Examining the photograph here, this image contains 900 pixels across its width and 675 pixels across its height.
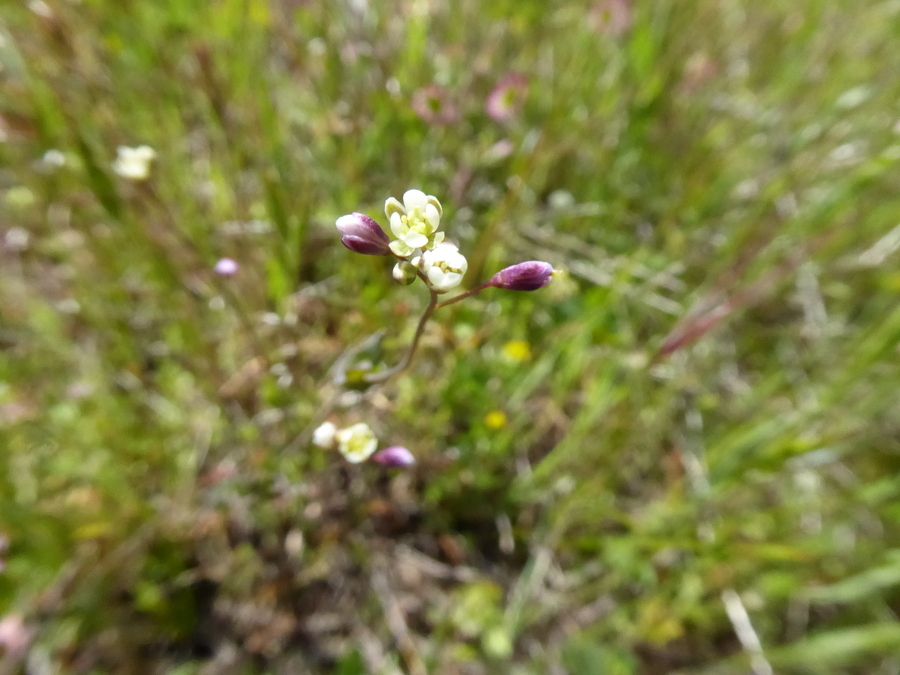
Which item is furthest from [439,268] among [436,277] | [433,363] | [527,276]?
[433,363]

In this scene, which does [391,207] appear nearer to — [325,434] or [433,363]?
[325,434]

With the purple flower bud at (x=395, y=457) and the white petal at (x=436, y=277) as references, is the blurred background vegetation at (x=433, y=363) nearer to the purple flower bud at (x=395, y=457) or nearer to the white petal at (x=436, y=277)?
the purple flower bud at (x=395, y=457)

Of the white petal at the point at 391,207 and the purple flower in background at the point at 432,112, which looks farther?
the purple flower in background at the point at 432,112

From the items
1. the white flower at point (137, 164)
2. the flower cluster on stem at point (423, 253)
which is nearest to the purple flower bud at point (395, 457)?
the flower cluster on stem at point (423, 253)

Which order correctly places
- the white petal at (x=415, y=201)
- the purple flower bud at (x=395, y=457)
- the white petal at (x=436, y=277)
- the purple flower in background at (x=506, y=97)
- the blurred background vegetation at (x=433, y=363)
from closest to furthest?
the white petal at (x=436, y=277)
the white petal at (x=415, y=201)
the purple flower bud at (x=395, y=457)
the blurred background vegetation at (x=433, y=363)
the purple flower in background at (x=506, y=97)

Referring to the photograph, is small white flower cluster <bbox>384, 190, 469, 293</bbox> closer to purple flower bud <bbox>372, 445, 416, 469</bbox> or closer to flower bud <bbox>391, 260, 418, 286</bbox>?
flower bud <bbox>391, 260, 418, 286</bbox>

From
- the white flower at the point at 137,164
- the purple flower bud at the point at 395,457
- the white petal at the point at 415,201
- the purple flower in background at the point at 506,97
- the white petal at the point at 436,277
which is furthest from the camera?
the purple flower in background at the point at 506,97
